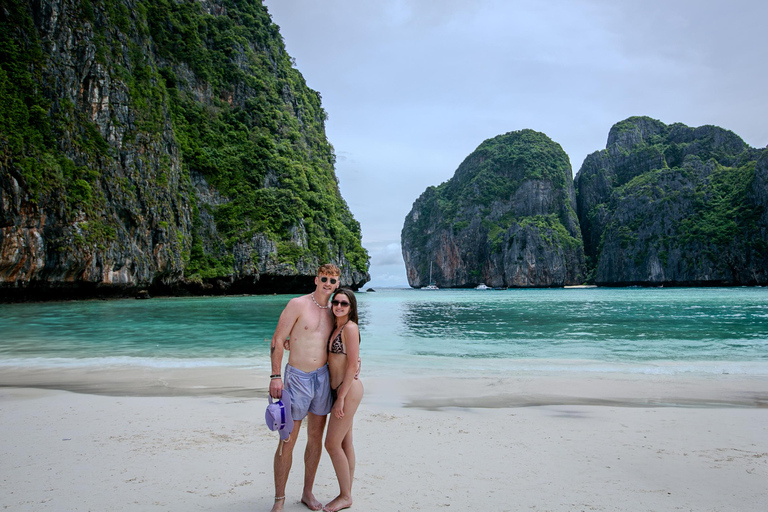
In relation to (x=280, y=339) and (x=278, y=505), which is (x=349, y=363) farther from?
(x=278, y=505)

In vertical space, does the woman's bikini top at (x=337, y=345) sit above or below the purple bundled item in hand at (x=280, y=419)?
above

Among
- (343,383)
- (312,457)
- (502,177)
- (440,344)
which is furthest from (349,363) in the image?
(502,177)

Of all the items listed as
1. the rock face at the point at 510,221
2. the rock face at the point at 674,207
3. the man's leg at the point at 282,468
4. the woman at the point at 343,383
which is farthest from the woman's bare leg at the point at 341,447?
the rock face at the point at 510,221

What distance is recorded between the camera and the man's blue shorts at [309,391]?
9.05ft

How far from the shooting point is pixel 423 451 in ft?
12.2

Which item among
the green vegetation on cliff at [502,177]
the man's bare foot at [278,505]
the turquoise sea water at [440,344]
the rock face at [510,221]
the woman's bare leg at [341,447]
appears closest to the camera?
the man's bare foot at [278,505]

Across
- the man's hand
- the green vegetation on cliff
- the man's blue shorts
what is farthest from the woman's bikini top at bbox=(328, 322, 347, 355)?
the green vegetation on cliff

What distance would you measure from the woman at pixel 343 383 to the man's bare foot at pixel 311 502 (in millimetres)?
103

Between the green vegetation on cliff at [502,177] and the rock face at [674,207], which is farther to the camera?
the green vegetation on cliff at [502,177]

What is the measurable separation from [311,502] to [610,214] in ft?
390

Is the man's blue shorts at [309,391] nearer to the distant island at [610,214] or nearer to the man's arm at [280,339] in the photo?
the man's arm at [280,339]

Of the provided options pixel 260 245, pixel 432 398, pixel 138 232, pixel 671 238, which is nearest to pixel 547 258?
pixel 671 238

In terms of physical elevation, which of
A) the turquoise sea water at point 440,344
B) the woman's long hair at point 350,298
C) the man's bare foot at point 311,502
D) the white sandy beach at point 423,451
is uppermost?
the woman's long hair at point 350,298

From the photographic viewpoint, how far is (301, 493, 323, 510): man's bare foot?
272 cm
